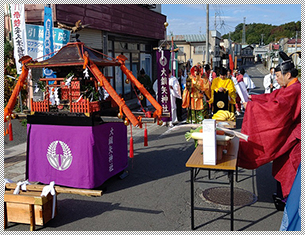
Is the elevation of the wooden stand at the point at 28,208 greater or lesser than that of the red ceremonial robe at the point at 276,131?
lesser

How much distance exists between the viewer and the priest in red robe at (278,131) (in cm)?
438

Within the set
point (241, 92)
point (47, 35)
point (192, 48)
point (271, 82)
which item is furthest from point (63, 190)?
point (192, 48)

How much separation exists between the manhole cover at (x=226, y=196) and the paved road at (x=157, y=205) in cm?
12

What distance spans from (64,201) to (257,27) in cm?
13060

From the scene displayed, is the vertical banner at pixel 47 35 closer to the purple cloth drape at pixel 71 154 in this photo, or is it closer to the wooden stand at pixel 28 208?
the purple cloth drape at pixel 71 154

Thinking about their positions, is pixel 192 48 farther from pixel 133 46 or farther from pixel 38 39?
pixel 38 39

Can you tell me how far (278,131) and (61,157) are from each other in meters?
3.71

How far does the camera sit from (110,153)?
19.4ft

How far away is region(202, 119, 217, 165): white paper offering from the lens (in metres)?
3.90

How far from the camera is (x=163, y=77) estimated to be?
11.2 m

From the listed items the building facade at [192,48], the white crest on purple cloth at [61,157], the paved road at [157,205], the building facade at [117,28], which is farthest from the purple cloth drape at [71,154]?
the building facade at [192,48]

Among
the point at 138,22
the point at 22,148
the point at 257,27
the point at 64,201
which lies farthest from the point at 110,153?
the point at 257,27

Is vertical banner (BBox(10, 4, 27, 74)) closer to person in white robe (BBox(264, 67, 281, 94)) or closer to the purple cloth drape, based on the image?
the purple cloth drape

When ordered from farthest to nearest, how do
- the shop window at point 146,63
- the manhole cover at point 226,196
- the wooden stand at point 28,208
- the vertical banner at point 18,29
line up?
the shop window at point 146,63 → the vertical banner at point 18,29 → the manhole cover at point 226,196 → the wooden stand at point 28,208
